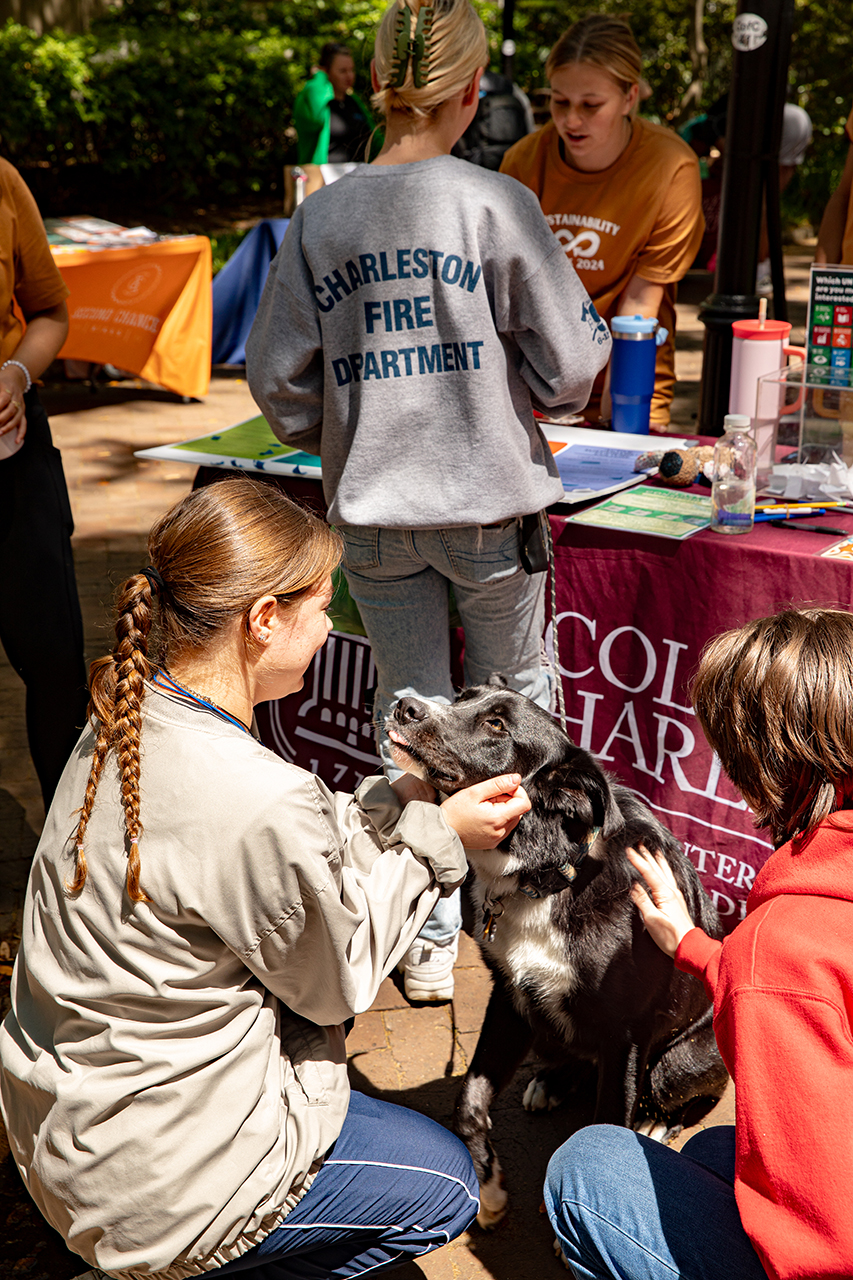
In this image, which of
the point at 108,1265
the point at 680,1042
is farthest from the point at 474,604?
the point at 108,1265

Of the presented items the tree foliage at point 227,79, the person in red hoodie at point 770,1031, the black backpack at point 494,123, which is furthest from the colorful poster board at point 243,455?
the tree foliage at point 227,79

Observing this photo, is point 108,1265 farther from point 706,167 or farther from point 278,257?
point 706,167

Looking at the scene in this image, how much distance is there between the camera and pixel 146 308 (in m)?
7.84

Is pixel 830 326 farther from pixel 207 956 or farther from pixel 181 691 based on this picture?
pixel 207 956

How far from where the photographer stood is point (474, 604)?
2.70 metres

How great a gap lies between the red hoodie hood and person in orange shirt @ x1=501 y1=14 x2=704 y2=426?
250 cm

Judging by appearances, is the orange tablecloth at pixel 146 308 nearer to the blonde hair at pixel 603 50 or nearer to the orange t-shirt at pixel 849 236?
the blonde hair at pixel 603 50

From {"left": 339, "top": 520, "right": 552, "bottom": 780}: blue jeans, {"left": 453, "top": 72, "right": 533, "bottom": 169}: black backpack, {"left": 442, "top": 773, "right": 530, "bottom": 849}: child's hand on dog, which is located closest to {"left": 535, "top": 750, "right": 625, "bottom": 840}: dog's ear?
{"left": 442, "top": 773, "right": 530, "bottom": 849}: child's hand on dog

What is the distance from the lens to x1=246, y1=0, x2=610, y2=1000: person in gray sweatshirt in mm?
2367

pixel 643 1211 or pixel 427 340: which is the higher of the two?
pixel 427 340

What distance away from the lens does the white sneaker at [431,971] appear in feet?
9.89

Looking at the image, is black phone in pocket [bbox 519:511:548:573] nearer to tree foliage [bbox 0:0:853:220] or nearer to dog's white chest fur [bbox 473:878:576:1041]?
dog's white chest fur [bbox 473:878:576:1041]

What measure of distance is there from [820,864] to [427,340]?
1440 mm

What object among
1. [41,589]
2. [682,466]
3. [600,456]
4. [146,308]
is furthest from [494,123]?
[41,589]
